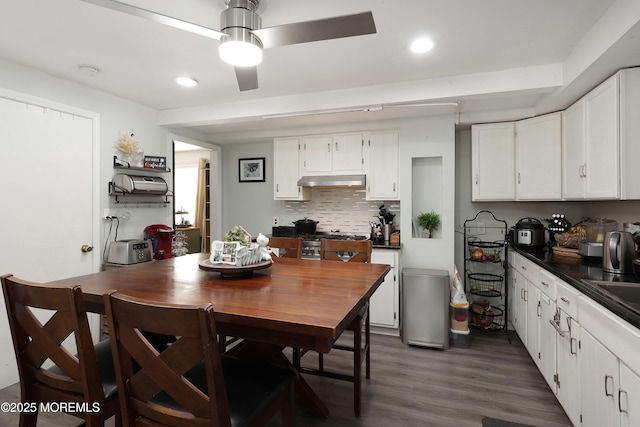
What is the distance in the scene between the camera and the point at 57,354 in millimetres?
1292

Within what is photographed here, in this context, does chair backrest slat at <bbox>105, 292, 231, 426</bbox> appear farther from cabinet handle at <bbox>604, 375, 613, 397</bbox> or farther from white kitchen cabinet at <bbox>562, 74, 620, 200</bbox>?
white kitchen cabinet at <bbox>562, 74, 620, 200</bbox>

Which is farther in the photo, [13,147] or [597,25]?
[13,147]

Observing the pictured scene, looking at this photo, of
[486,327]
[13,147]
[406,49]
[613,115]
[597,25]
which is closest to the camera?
[597,25]

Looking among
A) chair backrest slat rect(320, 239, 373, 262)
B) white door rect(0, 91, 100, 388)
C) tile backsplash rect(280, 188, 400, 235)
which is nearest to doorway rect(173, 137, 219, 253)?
tile backsplash rect(280, 188, 400, 235)

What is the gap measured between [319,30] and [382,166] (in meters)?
2.37

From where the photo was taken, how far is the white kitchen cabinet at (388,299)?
3.43 meters

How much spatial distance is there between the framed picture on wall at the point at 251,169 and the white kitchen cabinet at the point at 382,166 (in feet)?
5.46

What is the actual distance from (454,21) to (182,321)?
2.08 m

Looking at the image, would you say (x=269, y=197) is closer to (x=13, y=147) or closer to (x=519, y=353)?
(x=13, y=147)

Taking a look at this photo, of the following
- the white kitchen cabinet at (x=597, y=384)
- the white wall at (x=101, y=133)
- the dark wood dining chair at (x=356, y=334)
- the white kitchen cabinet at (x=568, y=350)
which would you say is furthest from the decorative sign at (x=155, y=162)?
the white kitchen cabinet at (x=597, y=384)

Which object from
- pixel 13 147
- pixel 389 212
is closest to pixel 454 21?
pixel 389 212

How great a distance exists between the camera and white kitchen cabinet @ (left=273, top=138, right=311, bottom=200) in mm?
4094

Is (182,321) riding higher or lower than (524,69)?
lower

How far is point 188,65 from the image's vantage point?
2.52 meters
